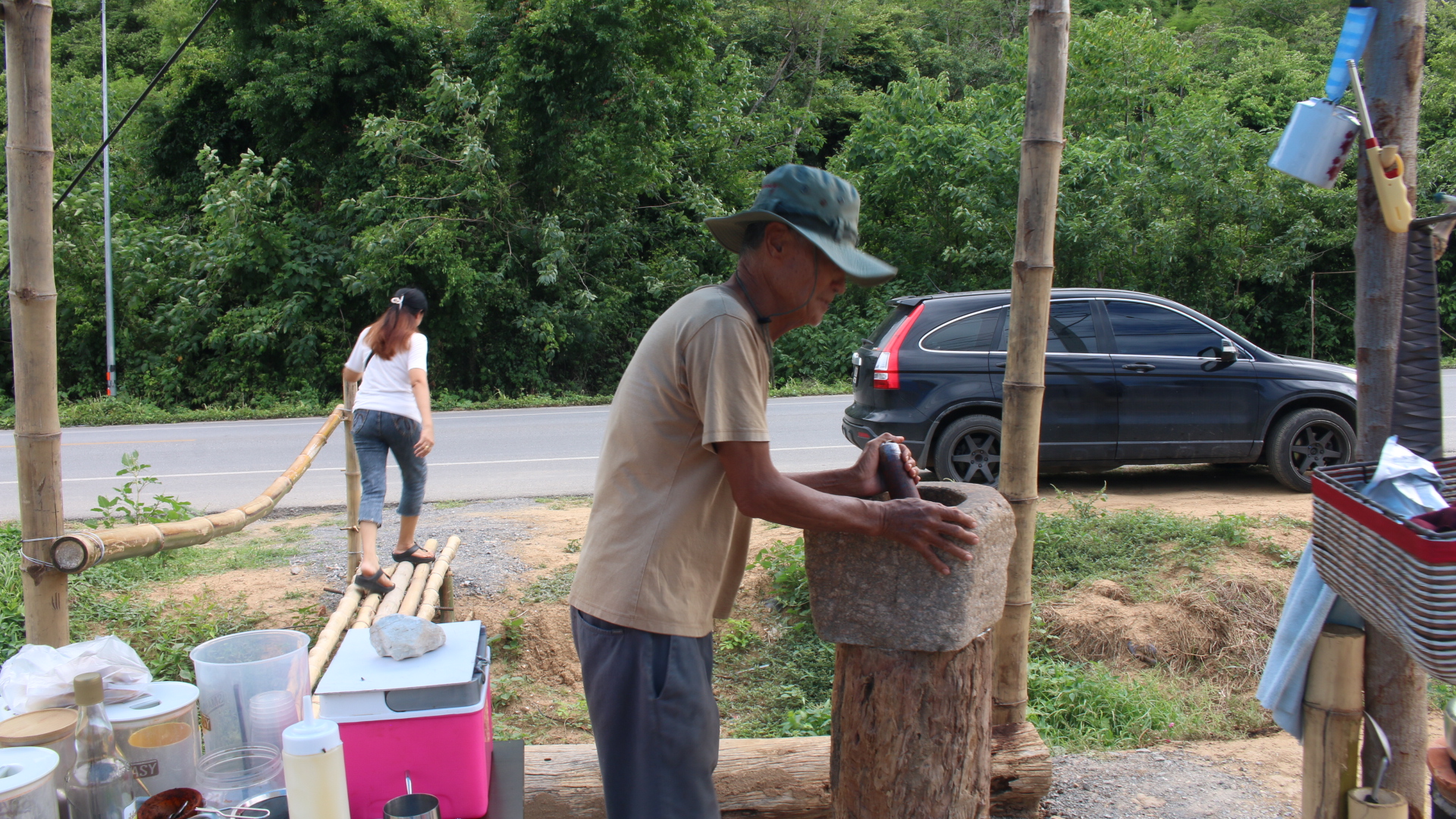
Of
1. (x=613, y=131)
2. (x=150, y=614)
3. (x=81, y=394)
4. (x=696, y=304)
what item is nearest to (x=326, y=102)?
(x=613, y=131)

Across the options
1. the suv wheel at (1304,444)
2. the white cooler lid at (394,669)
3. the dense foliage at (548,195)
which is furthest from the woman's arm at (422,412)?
the dense foliage at (548,195)

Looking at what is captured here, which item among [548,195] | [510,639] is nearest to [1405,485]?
[510,639]

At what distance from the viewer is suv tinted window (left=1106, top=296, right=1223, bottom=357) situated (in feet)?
23.8

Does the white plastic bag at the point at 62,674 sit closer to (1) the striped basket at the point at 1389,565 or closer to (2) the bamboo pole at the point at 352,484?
(1) the striped basket at the point at 1389,565

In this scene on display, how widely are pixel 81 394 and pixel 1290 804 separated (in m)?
19.2

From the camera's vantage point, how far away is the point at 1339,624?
7.37 ft

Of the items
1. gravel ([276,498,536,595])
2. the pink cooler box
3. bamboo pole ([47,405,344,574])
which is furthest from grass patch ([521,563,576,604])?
the pink cooler box

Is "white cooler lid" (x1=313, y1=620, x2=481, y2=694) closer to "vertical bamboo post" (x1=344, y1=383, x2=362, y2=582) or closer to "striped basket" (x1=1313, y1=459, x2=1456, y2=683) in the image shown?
"striped basket" (x1=1313, y1=459, x2=1456, y2=683)

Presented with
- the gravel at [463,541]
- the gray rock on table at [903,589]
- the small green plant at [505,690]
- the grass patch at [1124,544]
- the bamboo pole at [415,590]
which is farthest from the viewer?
the gravel at [463,541]

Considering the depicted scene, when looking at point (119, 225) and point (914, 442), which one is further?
point (119, 225)

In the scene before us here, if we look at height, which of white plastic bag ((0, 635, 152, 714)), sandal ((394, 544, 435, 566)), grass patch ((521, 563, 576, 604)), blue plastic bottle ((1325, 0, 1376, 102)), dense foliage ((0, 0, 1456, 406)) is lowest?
grass patch ((521, 563, 576, 604))

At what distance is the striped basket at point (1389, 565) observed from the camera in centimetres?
153

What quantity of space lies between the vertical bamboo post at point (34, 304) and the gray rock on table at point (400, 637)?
4.14 feet

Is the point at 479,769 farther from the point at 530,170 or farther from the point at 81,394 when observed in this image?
the point at 81,394
